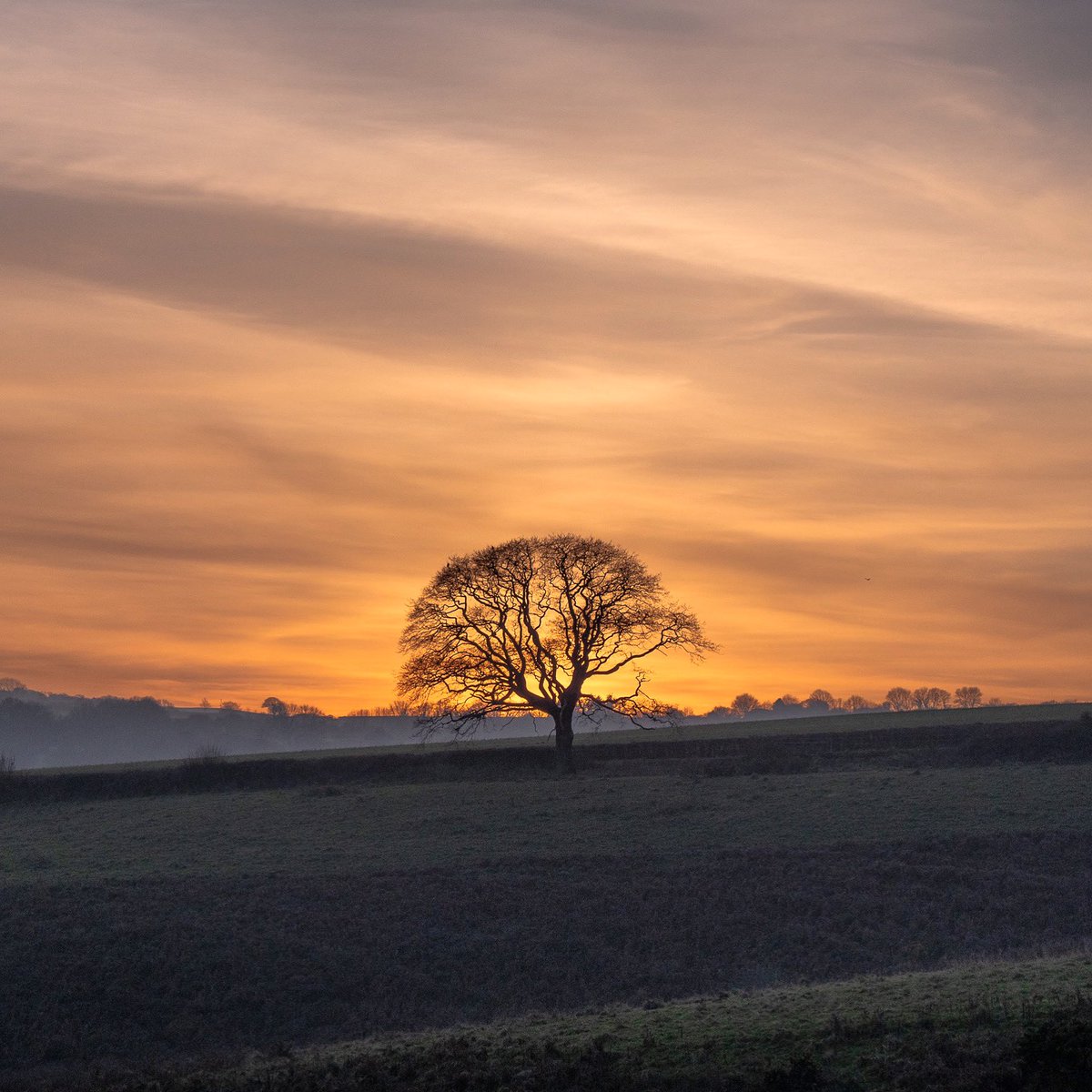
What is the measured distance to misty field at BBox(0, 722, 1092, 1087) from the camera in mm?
29938

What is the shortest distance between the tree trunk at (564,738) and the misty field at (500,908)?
10.9 metres

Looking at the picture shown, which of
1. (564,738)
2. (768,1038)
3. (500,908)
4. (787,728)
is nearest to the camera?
(768,1038)

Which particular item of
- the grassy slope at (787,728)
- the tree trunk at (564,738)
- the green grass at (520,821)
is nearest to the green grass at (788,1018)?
the green grass at (520,821)

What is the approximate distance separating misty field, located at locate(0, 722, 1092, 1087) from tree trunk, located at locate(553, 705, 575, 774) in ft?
35.9

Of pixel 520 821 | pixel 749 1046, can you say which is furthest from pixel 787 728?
pixel 749 1046

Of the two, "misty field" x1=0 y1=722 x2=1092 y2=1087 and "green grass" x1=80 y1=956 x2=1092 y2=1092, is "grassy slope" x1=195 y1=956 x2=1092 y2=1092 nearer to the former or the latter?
"green grass" x1=80 y1=956 x2=1092 y2=1092

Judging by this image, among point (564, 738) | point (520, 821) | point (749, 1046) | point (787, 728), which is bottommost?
point (749, 1046)

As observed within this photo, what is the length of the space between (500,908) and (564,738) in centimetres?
2655

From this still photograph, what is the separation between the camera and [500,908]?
36375 millimetres

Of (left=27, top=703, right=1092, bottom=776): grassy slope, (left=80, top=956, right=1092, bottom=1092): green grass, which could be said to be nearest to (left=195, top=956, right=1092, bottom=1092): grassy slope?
(left=80, top=956, right=1092, bottom=1092): green grass

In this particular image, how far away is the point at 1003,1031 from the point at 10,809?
5353 cm

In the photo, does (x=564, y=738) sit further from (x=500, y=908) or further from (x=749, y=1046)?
(x=749, y=1046)

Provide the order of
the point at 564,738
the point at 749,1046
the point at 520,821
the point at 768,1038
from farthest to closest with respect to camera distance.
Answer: the point at 564,738 → the point at 520,821 → the point at 768,1038 → the point at 749,1046

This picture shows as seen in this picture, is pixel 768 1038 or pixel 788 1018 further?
pixel 788 1018
